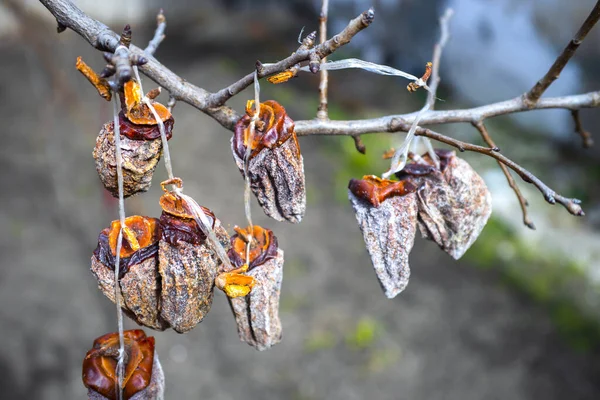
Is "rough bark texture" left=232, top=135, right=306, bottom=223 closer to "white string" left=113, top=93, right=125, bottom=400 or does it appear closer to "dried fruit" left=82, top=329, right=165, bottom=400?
"white string" left=113, top=93, right=125, bottom=400

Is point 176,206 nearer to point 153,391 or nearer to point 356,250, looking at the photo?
point 153,391

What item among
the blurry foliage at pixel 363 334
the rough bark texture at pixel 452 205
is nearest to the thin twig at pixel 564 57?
the rough bark texture at pixel 452 205

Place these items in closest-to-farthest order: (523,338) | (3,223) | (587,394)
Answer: (587,394) → (523,338) → (3,223)

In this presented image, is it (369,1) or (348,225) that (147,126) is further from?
(369,1)

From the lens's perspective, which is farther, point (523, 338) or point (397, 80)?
point (397, 80)

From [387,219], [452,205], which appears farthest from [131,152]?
[452,205]

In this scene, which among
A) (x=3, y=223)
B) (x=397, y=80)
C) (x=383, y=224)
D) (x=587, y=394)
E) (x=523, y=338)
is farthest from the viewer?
(x=397, y=80)

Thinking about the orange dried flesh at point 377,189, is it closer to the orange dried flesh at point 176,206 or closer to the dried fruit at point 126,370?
the orange dried flesh at point 176,206

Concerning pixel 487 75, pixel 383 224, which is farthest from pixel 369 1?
pixel 383 224

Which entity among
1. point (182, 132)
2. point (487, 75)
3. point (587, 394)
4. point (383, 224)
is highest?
point (383, 224)
